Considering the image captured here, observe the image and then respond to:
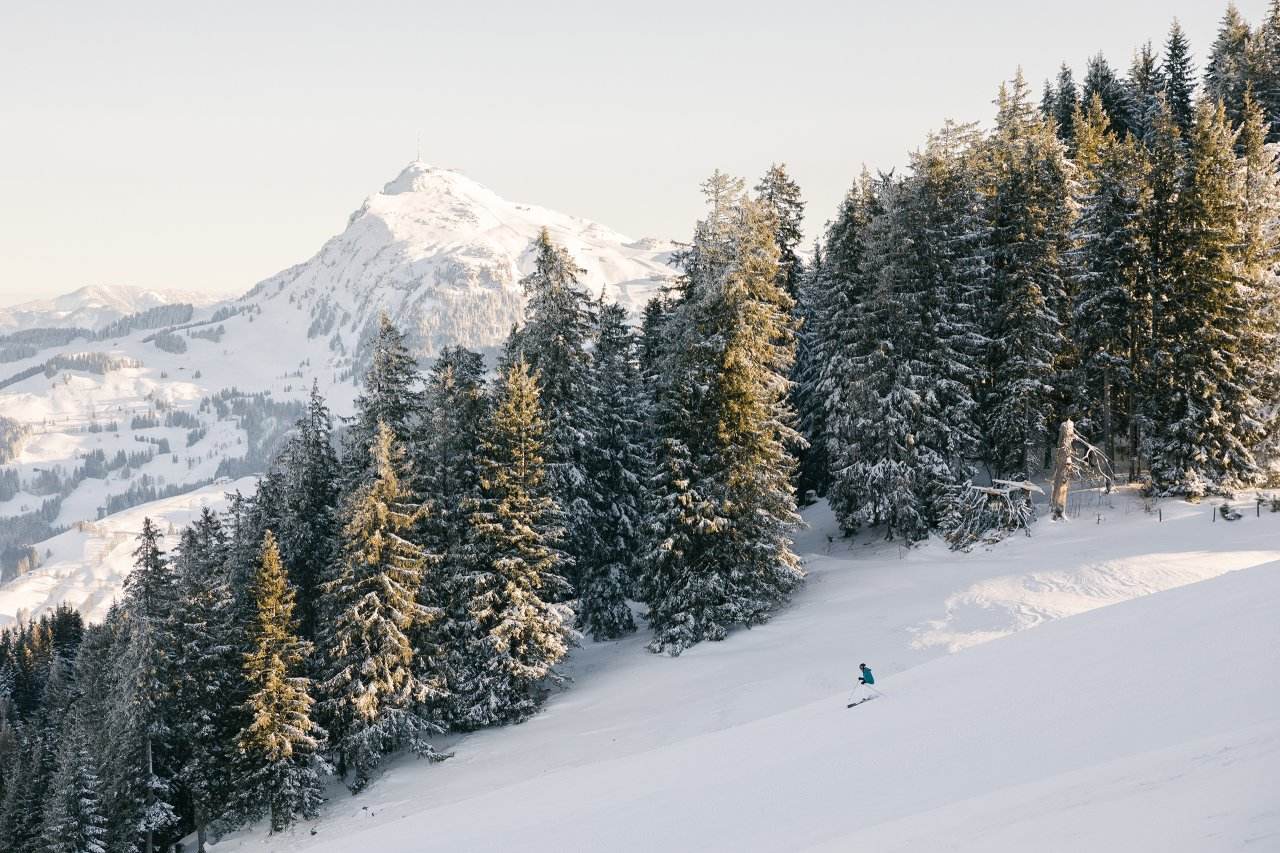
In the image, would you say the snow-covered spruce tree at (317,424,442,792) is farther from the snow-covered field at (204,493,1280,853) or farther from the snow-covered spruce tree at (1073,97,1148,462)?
the snow-covered spruce tree at (1073,97,1148,462)

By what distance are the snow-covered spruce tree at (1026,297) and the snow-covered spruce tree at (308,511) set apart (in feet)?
91.7

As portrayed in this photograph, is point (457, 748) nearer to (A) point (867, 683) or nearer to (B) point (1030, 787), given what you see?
(A) point (867, 683)

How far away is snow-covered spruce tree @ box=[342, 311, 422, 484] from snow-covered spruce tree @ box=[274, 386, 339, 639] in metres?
1.26

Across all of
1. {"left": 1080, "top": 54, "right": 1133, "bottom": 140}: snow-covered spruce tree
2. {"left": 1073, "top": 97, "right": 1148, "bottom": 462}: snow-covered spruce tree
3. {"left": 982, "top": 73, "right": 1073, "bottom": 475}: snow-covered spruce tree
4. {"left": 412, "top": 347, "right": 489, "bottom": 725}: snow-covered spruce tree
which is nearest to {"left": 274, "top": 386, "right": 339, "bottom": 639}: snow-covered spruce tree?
{"left": 412, "top": 347, "right": 489, "bottom": 725}: snow-covered spruce tree

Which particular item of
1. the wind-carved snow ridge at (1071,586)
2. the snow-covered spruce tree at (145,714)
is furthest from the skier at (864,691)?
the snow-covered spruce tree at (145,714)

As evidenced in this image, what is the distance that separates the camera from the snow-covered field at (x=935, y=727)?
1092 centimetres

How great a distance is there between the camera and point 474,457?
3347 cm

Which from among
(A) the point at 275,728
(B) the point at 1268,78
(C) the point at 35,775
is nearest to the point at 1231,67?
(B) the point at 1268,78

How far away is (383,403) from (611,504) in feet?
34.6

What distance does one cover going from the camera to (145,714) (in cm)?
3397

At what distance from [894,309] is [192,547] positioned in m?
30.1

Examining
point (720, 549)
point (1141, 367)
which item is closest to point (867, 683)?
point (720, 549)

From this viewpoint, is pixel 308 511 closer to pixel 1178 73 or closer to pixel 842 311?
pixel 842 311

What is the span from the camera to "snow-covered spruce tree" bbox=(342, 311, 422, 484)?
1414 inches
